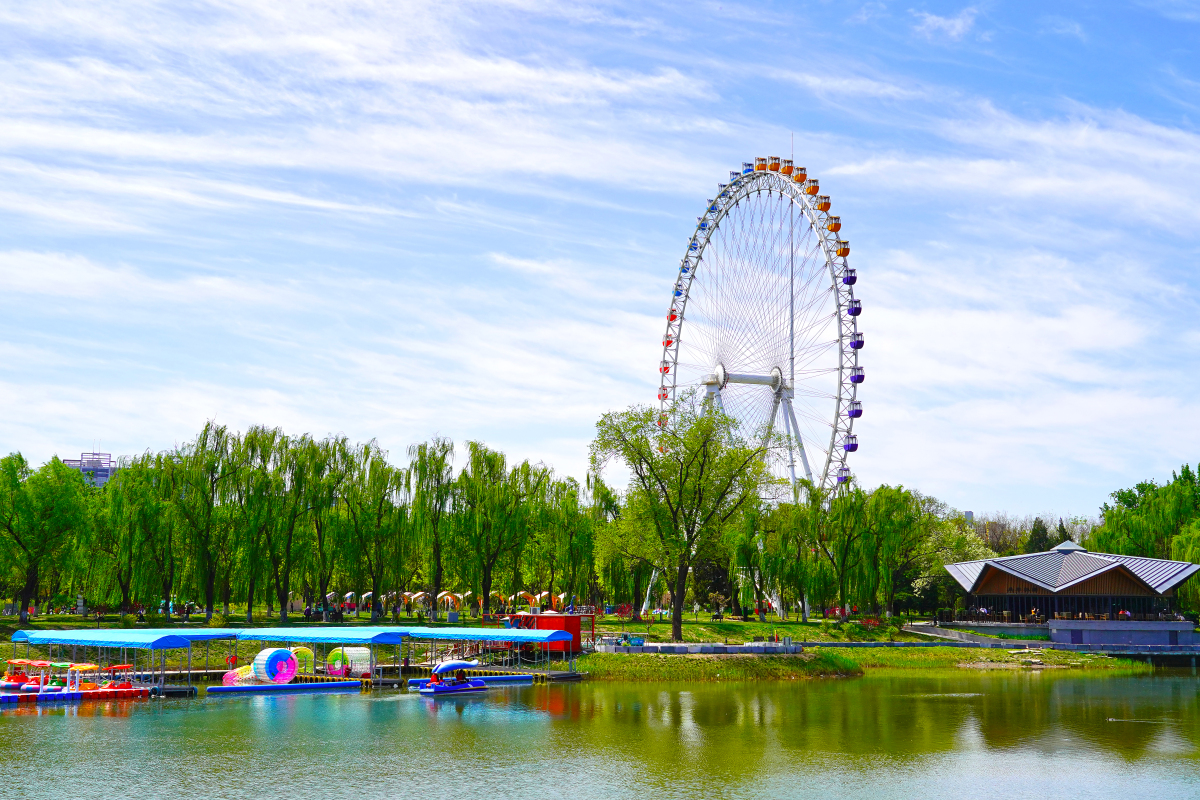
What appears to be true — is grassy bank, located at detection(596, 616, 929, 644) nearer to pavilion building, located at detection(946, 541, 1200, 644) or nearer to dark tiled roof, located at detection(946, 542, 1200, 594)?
pavilion building, located at detection(946, 541, 1200, 644)

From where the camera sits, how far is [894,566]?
257ft

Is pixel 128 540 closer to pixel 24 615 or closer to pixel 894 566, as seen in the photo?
pixel 24 615

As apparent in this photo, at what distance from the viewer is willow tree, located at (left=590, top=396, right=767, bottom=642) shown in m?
64.4

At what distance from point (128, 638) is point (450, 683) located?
13.4 m

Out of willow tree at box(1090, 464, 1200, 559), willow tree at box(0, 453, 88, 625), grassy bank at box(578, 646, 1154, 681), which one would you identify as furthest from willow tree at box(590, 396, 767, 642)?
willow tree at box(1090, 464, 1200, 559)

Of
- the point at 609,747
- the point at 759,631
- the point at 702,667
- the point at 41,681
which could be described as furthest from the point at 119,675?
the point at 759,631

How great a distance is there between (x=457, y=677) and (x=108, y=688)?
45.9ft

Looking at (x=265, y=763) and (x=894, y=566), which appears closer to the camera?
(x=265, y=763)

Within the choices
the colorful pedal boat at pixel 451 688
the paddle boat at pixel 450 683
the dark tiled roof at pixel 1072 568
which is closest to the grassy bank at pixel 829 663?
the paddle boat at pixel 450 683

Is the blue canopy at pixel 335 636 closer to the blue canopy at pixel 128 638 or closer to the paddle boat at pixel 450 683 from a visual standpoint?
the blue canopy at pixel 128 638

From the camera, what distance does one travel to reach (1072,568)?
275ft

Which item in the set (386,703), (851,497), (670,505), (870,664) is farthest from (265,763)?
(851,497)

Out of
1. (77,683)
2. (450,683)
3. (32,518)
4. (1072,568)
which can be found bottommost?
(450,683)

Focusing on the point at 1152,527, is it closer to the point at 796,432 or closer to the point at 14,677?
the point at 796,432
